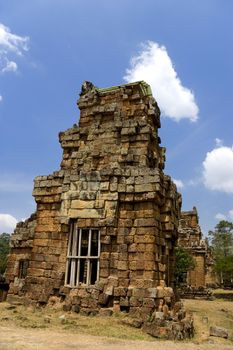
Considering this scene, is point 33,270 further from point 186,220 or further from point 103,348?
point 186,220

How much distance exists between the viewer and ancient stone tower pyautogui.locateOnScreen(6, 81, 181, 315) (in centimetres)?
963

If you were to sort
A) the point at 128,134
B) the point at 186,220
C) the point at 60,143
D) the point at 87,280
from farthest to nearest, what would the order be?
the point at 186,220, the point at 60,143, the point at 128,134, the point at 87,280

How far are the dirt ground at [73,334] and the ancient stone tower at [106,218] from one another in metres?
0.84

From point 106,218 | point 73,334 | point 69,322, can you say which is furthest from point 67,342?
point 106,218

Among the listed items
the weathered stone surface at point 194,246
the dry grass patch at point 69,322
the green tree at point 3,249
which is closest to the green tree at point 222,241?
the weathered stone surface at point 194,246

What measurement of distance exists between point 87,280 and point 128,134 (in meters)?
4.96

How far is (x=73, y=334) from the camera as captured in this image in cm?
743

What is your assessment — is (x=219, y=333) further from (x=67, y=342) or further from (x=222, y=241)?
(x=222, y=241)

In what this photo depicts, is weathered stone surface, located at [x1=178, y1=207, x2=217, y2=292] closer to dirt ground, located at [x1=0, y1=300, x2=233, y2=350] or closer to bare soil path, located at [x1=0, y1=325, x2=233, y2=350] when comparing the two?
dirt ground, located at [x1=0, y1=300, x2=233, y2=350]

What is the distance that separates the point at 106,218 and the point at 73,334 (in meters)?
3.56

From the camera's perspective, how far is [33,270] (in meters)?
10.8

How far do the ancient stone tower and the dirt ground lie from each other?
0.84 m

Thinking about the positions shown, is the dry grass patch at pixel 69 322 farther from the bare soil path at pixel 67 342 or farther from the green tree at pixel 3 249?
the green tree at pixel 3 249

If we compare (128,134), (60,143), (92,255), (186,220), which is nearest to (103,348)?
(92,255)
